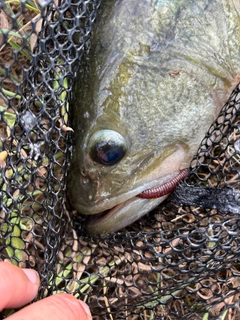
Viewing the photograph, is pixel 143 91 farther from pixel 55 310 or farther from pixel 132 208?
pixel 55 310

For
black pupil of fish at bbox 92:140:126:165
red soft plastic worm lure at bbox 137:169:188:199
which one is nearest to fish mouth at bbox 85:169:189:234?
red soft plastic worm lure at bbox 137:169:188:199

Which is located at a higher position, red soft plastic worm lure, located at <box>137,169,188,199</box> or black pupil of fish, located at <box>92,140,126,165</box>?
black pupil of fish, located at <box>92,140,126,165</box>

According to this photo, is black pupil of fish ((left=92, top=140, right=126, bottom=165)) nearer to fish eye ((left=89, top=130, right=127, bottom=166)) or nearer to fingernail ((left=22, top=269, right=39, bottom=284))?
fish eye ((left=89, top=130, right=127, bottom=166))

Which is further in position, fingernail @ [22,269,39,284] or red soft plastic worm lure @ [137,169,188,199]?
red soft plastic worm lure @ [137,169,188,199]


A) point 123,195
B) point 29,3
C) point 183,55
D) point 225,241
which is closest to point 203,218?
point 225,241

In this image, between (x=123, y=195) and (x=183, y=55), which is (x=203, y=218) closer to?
(x=123, y=195)

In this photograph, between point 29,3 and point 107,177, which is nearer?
point 107,177
